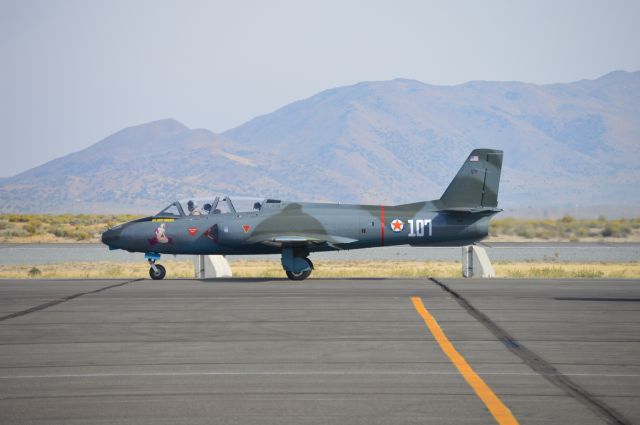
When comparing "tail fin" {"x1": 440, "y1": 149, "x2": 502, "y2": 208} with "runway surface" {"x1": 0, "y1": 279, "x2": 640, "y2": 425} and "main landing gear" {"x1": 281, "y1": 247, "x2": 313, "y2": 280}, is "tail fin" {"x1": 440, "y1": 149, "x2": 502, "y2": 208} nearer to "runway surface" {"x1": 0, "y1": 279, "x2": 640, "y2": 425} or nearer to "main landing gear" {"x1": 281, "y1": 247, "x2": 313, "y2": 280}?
"main landing gear" {"x1": 281, "y1": 247, "x2": 313, "y2": 280}

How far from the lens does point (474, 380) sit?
36.0ft

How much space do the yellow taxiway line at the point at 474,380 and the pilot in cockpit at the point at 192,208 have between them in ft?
39.7

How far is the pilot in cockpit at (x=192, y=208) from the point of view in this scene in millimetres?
27312

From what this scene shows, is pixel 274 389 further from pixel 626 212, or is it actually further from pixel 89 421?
pixel 626 212

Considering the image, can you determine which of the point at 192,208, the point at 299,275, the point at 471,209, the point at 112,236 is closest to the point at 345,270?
the point at 299,275

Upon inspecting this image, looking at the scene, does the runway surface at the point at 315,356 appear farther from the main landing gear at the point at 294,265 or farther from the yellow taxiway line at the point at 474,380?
the main landing gear at the point at 294,265

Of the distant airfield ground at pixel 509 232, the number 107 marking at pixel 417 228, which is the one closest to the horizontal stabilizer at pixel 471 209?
the number 107 marking at pixel 417 228

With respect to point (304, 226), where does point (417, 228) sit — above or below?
below

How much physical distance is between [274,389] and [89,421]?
2185mm

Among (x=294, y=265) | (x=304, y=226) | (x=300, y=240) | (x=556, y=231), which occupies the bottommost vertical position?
(x=556, y=231)

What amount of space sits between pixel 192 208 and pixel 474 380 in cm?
1741

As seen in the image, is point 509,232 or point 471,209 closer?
point 471,209

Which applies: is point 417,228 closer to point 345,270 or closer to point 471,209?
point 471,209

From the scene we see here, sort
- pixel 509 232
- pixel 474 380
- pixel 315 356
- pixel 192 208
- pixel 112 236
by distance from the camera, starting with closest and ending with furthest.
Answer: pixel 474 380, pixel 315 356, pixel 112 236, pixel 192 208, pixel 509 232
